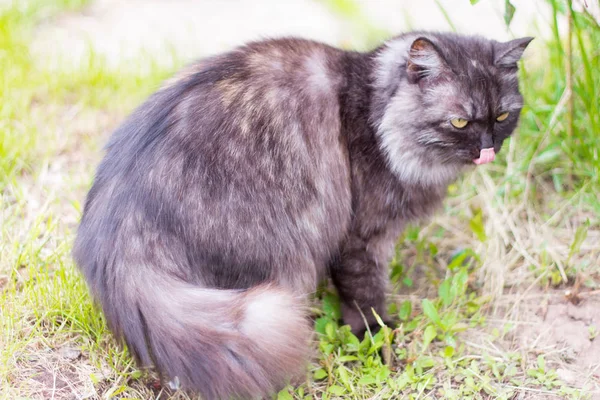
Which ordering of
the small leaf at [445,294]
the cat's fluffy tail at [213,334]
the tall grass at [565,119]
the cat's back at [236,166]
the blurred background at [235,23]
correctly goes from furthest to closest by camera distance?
the blurred background at [235,23] < the tall grass at [565,119] < the small leaf at [445,294] < the cat's back at [236,166] < the cat's fluffy tail at [213,334]

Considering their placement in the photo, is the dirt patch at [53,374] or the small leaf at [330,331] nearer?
the dirt patch at [53,374]

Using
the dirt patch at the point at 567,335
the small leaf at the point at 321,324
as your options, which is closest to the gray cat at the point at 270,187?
the small leaf at the point at 321,324

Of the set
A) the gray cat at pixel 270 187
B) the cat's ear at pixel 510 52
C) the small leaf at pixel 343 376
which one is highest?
the cat's ear at pixel 510 52

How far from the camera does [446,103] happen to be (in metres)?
2.09

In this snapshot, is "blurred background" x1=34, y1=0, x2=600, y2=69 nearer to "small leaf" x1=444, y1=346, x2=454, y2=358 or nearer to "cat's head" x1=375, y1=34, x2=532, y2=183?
"cat's head" x1=375, y1=34, x2=532, y2=183

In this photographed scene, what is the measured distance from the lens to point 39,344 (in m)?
2.09

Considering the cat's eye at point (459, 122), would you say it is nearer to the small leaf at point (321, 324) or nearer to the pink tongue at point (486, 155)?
the pink tongue at point (486, 155)

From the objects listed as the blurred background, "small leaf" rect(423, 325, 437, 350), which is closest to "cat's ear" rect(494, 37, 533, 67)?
"small leaf" rect(423, 325, 437, 350)

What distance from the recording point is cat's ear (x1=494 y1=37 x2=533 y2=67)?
2.13 meters

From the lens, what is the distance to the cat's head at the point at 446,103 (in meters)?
2.08

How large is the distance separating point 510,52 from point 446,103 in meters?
0.29

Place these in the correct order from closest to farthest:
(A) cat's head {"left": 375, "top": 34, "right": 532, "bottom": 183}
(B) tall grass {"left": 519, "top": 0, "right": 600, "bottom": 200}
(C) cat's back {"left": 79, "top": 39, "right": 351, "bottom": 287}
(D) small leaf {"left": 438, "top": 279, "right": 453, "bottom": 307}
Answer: (C) cat's back {"left": 79, "top": 39, "right": 351, "bottom": 287}, (A) cat's head {"left": 375, "top": 34, "right": 532, "bottom": 183}, (D) small leaf {"left": 438, "top": 279, "right": 453, "bottom": 307}, (B) tall grass {"left": 519, "top": 0, "right": 600, "bottom": 200}

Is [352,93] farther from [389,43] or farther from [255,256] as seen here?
[255,256]

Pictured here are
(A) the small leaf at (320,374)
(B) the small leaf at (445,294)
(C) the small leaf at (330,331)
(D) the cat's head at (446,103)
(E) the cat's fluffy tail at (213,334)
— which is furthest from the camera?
(B) the small leaf at (445,294)
